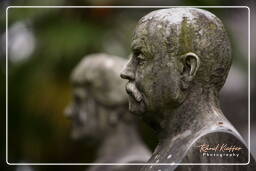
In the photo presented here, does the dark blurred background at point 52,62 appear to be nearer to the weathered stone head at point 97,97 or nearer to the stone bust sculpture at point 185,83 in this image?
the weathered stone head at point 97,97

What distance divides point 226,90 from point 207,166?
882cm

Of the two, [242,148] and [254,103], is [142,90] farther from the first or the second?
[254,103]

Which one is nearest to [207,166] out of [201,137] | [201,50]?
[201,137]

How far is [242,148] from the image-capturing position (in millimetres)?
7551

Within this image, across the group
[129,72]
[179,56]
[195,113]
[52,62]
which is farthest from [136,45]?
[52,62]

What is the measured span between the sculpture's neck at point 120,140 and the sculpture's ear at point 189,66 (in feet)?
11.7

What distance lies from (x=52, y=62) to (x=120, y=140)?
3940 mm

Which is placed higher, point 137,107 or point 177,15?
point 177,15

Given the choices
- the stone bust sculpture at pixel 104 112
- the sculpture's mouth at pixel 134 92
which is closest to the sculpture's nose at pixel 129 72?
the sculpture's mouth at pixel 134 92

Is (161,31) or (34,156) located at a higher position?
(161,31)

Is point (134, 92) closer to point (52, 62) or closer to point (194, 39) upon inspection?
point (194, 39)

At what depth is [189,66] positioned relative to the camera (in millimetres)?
7566

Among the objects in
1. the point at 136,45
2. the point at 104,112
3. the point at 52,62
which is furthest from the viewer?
the point at 52,62

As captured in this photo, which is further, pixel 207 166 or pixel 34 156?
pixel 34 156
